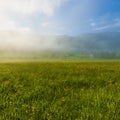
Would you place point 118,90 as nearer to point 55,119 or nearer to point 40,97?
point 40,97

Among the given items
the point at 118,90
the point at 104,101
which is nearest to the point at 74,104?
the point at 104,101

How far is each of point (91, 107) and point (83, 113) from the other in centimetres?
76

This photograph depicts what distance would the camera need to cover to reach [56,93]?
10164 millimetres

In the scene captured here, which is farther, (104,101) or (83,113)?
(104,101)

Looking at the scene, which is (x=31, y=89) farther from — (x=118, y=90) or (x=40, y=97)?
(x=118, y=90)

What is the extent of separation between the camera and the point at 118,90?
10.3 m

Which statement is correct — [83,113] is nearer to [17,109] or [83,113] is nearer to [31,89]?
[17,109]

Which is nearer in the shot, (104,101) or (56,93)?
(104,101)

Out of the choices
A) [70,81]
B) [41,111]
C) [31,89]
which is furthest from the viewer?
[70,81]

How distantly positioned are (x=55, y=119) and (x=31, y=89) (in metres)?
4.40

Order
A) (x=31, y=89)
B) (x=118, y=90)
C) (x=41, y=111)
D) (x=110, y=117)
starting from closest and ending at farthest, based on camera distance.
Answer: (x=110, y=117) < (x=41, y=111) < (x=118, y=90) < (x=31, y=89)

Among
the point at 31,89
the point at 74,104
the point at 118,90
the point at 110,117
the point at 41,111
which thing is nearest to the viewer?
the point at 110,117

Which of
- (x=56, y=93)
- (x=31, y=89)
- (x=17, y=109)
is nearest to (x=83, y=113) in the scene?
(x=17, y=109)

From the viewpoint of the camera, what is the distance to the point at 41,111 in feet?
25.1
